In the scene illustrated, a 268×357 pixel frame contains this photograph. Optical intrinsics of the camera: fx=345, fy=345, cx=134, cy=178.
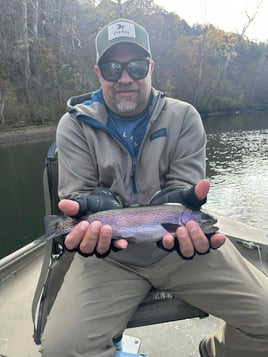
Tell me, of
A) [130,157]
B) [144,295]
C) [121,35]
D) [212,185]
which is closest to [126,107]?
[130,157]

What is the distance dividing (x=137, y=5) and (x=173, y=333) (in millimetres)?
38695

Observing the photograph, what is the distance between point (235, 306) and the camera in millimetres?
1980

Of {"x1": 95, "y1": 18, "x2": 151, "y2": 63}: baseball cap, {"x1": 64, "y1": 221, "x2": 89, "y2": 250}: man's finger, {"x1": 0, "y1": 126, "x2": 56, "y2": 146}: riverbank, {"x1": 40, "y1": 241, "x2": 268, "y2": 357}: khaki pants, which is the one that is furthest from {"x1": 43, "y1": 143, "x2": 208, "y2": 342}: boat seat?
{"x1": 0, "y1": 126, "x2": 56, "y2": 146}: riverbank

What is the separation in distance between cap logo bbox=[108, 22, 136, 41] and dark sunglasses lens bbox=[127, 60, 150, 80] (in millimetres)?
213

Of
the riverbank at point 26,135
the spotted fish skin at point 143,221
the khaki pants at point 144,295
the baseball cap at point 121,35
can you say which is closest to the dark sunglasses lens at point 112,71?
the baseball cap at point 121,35

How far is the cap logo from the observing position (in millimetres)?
2527

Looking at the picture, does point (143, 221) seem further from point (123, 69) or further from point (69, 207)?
point (123, 69)

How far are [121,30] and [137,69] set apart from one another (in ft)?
1.07

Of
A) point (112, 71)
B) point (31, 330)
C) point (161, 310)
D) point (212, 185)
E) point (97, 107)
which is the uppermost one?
point (112, 71)

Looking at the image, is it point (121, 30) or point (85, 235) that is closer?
point (85, 235)

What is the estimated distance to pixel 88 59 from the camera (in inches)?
1374

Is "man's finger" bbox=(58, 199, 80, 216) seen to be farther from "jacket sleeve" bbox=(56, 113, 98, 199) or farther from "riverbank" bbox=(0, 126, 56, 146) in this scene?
"riverbank" bbox=(0, 126, 56, 146)

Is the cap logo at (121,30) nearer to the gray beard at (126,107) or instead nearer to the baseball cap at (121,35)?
the baseball cap at (121,35)

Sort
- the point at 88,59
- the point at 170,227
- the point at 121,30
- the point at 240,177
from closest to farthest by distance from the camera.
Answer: the point at 170,227 < the point at 121,30 < the point at 240,177 < the point at 88,59
